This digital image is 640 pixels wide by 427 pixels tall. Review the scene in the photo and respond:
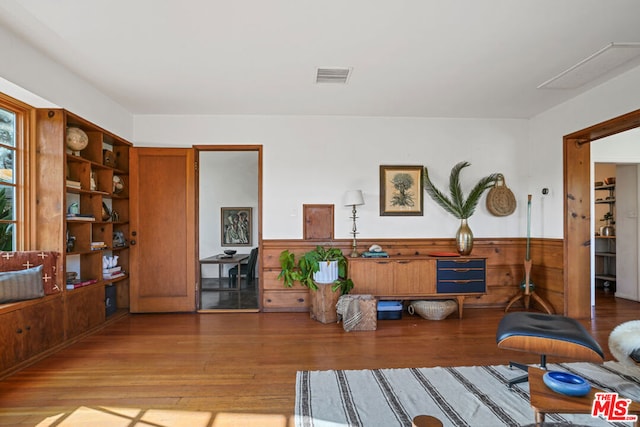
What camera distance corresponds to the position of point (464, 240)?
14.6 ft

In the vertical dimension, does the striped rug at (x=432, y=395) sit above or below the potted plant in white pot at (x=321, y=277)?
below

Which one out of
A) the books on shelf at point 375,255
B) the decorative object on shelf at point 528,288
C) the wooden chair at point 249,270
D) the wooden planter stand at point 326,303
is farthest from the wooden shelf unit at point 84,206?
the decorative object on shelf at point 528,288

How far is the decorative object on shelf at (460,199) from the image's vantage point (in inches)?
176

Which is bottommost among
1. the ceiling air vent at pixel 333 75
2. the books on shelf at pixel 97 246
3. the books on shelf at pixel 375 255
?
the books on shelf at pixel 375 255

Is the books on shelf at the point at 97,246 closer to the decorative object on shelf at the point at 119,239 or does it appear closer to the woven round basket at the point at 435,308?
the decorative object on shelf at the point at 119,239

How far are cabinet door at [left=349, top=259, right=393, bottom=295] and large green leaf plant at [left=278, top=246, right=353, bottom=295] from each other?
0.10 meters

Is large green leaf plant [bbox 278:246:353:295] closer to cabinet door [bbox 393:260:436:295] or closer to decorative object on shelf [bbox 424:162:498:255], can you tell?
cabinet door [bbox 393:260:436:295]

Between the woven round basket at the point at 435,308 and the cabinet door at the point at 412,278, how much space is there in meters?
0.19

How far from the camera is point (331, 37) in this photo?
271cm

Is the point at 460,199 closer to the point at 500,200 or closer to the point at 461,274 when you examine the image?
the point at 500,200

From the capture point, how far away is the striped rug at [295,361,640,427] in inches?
80.2

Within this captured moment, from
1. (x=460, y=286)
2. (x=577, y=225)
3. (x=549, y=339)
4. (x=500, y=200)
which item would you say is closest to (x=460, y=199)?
(x=500, y=200)

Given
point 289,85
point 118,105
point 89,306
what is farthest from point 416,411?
point 118,105

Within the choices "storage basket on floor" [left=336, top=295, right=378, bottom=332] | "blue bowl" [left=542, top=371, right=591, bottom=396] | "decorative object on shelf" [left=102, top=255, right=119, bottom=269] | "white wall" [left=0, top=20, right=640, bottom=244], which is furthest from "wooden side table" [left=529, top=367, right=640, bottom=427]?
"decorative object on shelf" [left=102, top=255, right=119, bottom=269]
